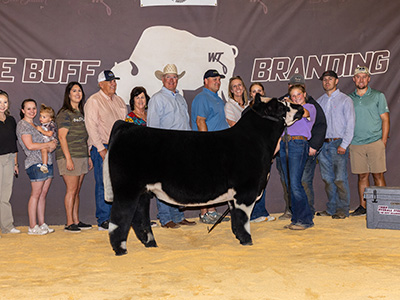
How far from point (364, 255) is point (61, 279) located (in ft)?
8.40

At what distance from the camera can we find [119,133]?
14.1 feet

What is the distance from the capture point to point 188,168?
4.33 metres

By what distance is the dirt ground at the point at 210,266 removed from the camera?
3.07 meters

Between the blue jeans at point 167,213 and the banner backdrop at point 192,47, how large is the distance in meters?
0.54

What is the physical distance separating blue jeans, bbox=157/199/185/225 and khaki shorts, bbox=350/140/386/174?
249cm

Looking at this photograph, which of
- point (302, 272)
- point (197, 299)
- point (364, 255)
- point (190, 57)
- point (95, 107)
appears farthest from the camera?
point (190, 57)

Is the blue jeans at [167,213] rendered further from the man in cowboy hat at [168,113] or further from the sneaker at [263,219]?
the sneaker at [263,219]

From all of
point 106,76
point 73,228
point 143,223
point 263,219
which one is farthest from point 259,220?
point 106,76

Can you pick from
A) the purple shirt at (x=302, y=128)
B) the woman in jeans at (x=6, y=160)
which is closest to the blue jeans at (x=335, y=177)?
the purple shirt at (x=302, y=128)

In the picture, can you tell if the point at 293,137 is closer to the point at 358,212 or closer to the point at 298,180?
the point at 298,180

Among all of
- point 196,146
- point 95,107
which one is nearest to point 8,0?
point 95,107

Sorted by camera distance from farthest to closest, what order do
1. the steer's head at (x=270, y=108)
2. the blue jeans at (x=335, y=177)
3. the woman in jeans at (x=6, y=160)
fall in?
the blue jeans at (x=335, y=177)
the woman in jeans at (x=6, y=160)
the steer's head at (x=270, y=108)

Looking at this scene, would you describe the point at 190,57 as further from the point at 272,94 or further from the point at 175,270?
the point at 175,270

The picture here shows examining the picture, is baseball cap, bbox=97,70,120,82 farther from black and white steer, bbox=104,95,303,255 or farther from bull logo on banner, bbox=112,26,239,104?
black and white steer, bbox=104,95,303,255
